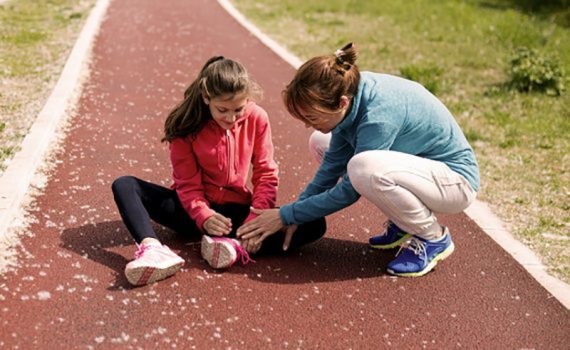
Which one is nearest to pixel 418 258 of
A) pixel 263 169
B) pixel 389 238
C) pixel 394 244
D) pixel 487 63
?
pixel 394 244

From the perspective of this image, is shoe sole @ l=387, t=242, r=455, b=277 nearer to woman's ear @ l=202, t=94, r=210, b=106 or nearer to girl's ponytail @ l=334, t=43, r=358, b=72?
girl's ponytail @ l=334, t=43, r=358, b=72

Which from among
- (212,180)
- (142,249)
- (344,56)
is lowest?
(142,249)

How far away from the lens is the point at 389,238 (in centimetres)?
507

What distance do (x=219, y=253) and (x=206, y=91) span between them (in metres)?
0.93

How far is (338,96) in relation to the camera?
4266 millimetres

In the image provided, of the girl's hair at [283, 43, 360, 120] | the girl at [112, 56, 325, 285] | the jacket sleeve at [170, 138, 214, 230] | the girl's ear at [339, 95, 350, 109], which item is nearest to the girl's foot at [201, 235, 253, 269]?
the girl at [112, 56, 325, 285]

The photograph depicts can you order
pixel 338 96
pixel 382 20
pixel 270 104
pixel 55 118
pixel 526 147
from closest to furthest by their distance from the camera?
pixel 338 96 → pixel 55 118 → pixel 526 147 → pixel 270 104 → pixel 382 20

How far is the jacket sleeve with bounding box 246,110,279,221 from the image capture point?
16.0ft

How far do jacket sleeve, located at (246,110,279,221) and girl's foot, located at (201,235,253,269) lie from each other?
0.28m

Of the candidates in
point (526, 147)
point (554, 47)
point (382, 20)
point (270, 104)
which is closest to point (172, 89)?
point (270, 104)

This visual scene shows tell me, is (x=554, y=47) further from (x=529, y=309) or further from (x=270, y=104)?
(x=529, y=309)

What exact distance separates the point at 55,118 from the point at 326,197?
11.7 feet

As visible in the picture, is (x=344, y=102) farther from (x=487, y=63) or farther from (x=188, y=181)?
(x=487, y=63)

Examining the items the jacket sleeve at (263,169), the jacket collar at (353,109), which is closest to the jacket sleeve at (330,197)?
the jacket sleeve at (263,169)
